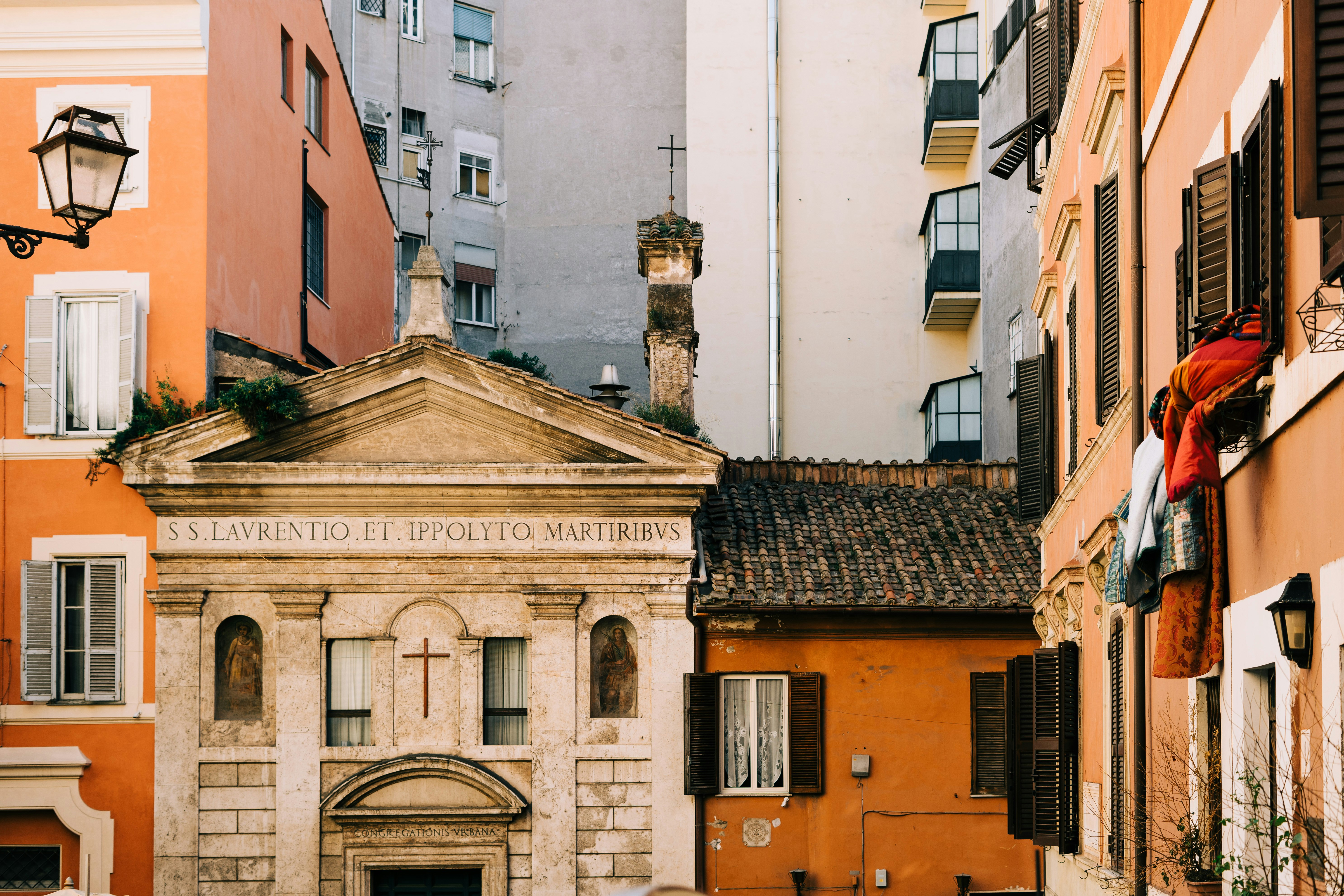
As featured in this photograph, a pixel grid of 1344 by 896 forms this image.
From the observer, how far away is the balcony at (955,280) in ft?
88.0

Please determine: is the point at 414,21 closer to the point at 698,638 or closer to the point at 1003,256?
the point at 1003,256

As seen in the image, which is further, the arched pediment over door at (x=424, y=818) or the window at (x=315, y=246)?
the window at (x=315, y=246)

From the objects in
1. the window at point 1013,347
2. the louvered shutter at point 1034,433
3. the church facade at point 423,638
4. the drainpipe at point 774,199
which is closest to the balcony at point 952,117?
the drainpipe at point 774,199

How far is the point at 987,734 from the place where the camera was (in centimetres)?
1841

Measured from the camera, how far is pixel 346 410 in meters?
18.5

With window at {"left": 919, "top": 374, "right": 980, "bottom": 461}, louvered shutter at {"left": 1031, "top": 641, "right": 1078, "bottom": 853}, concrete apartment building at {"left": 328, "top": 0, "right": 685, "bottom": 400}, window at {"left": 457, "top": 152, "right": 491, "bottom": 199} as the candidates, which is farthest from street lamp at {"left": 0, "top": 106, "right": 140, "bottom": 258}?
window at {"left": 457, "top": 152, "right": 491, "bottom": 199}

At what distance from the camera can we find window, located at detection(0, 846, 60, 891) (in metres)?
17.9

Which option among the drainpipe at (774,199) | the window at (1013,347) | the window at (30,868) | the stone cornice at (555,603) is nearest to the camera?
the window at (30,868)

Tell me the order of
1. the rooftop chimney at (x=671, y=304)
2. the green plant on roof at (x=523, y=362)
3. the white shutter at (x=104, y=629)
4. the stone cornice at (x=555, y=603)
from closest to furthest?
the white shutter at (x=104, y=629)
the stone cornice at (x=555, y=603)
the rooftop chimney at (x=671, y=304)
the green plant on roof at (x=523, y=362)

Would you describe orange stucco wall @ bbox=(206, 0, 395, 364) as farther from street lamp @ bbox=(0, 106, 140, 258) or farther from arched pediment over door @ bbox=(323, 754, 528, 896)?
street lamp @ bbox=(0, 106, 140, 258)

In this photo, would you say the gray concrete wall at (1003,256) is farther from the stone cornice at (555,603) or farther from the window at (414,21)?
the window at (414,21)

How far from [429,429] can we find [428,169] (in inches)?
524

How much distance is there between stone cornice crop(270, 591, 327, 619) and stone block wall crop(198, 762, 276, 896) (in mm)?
1657

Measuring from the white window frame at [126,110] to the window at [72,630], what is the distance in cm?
409
